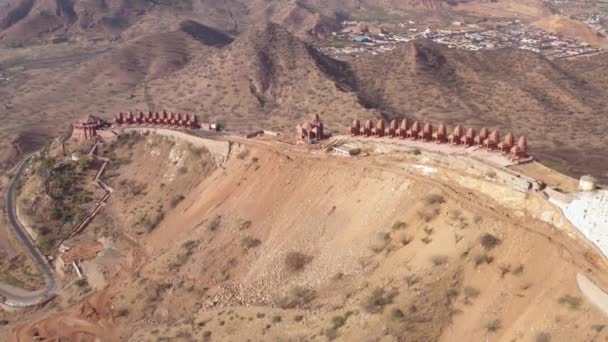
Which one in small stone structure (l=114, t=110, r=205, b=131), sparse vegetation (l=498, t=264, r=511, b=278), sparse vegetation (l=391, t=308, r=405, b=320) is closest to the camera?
sparse vegetation (l=391, t=308, r=405, b=320)

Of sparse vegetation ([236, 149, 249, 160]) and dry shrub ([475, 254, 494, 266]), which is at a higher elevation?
dry shrub ([475, 254, 494, 266])

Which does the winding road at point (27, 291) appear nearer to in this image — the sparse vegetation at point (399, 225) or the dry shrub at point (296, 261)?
the dry shrub at point (296, 261)

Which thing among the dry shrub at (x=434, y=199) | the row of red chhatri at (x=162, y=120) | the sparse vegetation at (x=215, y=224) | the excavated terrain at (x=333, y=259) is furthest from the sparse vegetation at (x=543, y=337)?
the row of red chhatri at (x=162, y=120)

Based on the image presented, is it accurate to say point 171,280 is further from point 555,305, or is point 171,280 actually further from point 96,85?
point 96,85

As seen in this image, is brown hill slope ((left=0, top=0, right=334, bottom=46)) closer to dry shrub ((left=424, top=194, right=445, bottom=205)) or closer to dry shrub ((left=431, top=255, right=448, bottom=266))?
dry shrub ((left=424, top=194, right=445, bottom=205))

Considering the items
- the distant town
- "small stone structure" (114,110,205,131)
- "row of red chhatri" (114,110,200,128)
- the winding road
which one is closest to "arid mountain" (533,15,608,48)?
the distant town

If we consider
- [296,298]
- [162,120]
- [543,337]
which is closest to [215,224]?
[296,298]
